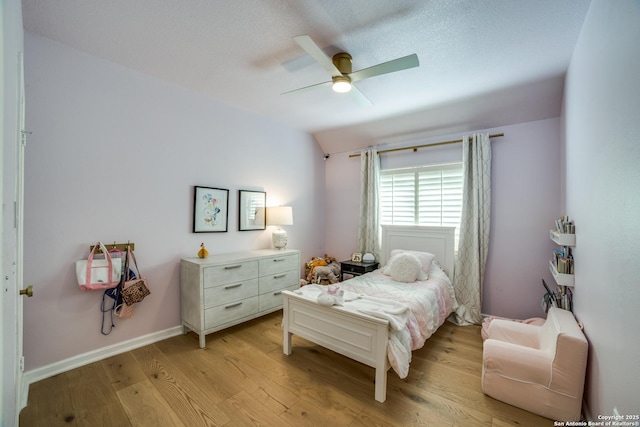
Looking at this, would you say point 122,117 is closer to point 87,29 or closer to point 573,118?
point 87,29

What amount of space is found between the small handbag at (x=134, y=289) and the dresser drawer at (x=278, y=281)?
116 cm

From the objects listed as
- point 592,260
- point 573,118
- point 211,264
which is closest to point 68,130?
point 211,264

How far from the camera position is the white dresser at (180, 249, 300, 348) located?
266 centimetres

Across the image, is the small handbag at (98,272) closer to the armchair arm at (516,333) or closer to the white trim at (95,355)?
the white trim at (95,355)

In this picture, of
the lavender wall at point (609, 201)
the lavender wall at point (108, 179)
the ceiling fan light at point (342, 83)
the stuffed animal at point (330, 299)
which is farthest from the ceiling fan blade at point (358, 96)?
the stuffed animal at point (330, 299)

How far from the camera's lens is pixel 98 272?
90.1 inches

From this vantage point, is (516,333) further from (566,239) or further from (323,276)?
(323,276)

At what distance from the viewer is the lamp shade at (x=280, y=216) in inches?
145

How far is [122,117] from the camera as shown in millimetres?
2531

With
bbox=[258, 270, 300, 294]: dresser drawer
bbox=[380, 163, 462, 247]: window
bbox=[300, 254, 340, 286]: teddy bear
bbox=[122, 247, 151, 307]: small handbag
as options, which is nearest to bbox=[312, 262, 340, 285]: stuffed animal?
bbox=[300, 254, 340, 286]: teddy bear

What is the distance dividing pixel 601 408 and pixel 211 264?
2979mm

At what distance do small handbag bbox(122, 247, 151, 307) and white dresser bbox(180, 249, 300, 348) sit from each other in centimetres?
40

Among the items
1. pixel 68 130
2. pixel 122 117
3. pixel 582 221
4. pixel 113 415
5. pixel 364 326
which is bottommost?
pixel 113 415

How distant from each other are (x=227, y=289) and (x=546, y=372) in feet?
9.00
